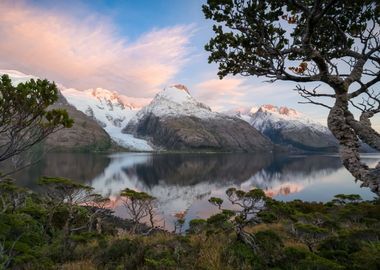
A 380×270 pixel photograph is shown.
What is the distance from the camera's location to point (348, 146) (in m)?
7.04

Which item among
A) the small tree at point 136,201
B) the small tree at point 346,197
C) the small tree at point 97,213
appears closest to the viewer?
the small tree at point 97,213

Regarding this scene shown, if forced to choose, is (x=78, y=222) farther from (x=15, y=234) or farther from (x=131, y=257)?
(x=131, y=257)

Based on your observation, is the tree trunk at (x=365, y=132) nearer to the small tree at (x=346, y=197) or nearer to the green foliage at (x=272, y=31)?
the green foliage at (x=272, y=31)

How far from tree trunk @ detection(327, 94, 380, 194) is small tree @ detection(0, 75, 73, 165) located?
7.38 meters

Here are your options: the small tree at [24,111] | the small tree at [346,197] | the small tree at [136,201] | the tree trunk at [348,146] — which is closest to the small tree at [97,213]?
the small tree at [136,201]

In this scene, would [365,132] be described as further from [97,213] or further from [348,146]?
[97,213]

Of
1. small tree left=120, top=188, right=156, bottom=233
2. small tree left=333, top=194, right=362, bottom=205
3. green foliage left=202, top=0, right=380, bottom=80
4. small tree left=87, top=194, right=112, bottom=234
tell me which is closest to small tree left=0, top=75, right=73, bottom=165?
green foliage left=202, top=0, right=380, bottom=80

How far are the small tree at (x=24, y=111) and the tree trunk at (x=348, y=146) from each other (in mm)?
7379

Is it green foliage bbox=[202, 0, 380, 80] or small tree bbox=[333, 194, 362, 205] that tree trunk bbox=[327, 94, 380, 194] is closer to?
green foliage bbox=[202, 0, 380, 80]

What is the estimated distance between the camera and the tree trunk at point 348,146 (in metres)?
6.35

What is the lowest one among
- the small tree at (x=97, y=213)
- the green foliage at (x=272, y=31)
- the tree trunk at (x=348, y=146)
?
the small tree at (x=97, y=213)

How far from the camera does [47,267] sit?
10773mm

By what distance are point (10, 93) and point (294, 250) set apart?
9.91 m

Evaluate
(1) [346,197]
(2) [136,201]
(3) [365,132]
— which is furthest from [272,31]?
(1) [346,197]
